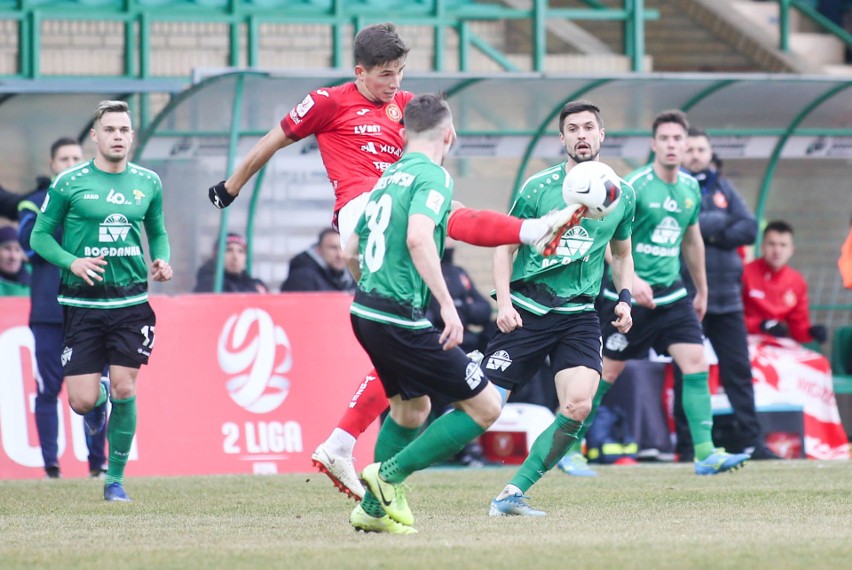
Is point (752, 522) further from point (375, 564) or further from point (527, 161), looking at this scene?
→ point (527, 161)

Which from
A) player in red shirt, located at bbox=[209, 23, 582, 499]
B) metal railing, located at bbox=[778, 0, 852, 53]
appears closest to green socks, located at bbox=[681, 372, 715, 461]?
player in red shirt, located at bbox=[209, 23, 582, 499]

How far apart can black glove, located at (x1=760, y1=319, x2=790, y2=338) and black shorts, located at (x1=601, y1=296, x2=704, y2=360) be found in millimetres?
2833

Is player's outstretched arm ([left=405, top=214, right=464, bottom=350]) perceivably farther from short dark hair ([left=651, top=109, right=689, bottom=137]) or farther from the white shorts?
short dark hair ([left=651, top=109, right=689, bottom=137])

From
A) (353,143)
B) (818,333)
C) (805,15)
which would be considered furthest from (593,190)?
(805,15)

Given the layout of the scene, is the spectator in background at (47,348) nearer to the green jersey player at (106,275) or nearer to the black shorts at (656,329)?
the green jersey player at (106,275)

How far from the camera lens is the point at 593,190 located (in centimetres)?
641

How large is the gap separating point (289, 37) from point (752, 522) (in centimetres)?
1062

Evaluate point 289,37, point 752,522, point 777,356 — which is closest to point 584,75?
point 777,356

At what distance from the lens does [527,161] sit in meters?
14.2

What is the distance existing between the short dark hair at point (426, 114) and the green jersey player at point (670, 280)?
424cm

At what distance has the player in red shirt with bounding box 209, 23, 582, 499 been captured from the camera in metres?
7.13

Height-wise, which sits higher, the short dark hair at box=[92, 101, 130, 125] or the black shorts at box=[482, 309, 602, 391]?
the short dark hair at box=[92, 101, 130, 125]

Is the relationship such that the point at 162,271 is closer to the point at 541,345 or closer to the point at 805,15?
the point at 541,345

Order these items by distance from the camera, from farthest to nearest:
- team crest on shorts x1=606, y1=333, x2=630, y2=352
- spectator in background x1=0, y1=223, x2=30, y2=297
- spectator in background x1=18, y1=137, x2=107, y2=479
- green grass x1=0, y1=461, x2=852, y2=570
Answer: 1. spectator in background x1=0, y1=223, x2=30, y2=297
2. spectator in background x1=18, y1=137, x2=107, y2=479
3. team crest on shorts x1=606, y1=333, x2=630, y2=352
4. green grass x1=0, y1=461, x2=852, y2=570
